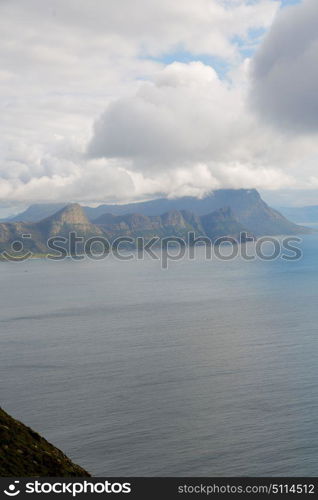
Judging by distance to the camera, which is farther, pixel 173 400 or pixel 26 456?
pixel 173 400

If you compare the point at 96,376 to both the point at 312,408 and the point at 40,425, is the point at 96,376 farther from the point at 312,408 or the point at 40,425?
the point at 312,408

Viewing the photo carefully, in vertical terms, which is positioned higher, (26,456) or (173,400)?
(173,400)
